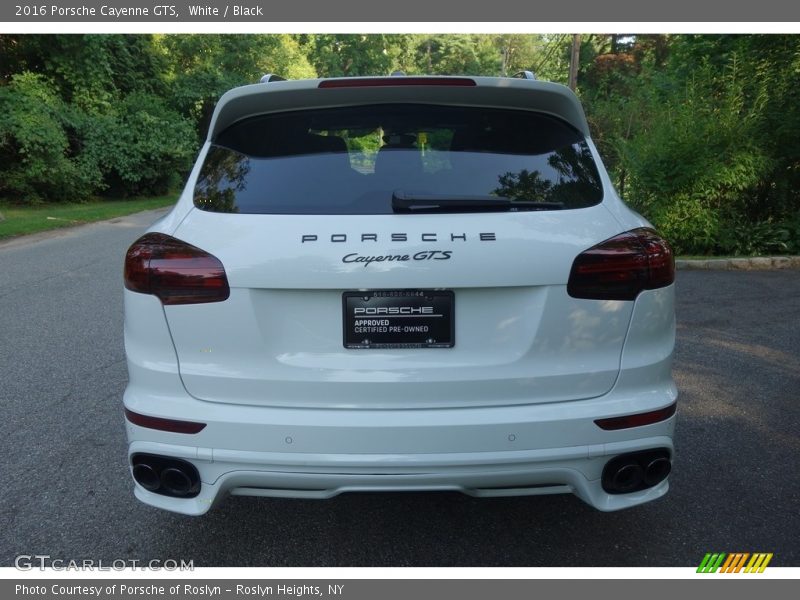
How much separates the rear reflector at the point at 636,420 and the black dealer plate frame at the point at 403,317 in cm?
62

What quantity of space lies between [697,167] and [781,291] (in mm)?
2614

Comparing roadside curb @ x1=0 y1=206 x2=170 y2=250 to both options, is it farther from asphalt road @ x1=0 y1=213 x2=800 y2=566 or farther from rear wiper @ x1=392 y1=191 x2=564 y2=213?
rear wiper @ x1=392 y1=191 x2=564 y2=213

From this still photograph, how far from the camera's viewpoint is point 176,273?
241 cm

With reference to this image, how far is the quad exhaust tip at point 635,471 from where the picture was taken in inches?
97.9

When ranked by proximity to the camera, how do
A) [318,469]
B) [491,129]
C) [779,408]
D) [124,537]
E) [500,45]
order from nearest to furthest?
[318,469]
[491,129]
[124,537]
[779,408]
[500,45]

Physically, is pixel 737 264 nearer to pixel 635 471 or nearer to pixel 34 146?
pixel 635 471

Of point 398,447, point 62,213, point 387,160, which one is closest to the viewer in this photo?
point 398,447

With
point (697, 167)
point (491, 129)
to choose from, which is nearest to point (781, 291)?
point (697, 167)

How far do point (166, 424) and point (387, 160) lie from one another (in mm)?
1285

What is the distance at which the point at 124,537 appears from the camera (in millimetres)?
2959

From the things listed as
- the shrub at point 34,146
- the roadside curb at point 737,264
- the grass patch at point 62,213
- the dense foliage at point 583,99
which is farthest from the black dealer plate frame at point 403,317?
the shrub at point 34,146

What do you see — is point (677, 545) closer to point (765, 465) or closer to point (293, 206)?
point (765, 465)

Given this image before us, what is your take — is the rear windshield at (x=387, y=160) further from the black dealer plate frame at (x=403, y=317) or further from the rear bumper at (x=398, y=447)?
the rear bumper at (x=398, y=447)

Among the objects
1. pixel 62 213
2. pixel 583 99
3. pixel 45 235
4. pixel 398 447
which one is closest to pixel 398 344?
pixel 398 447
